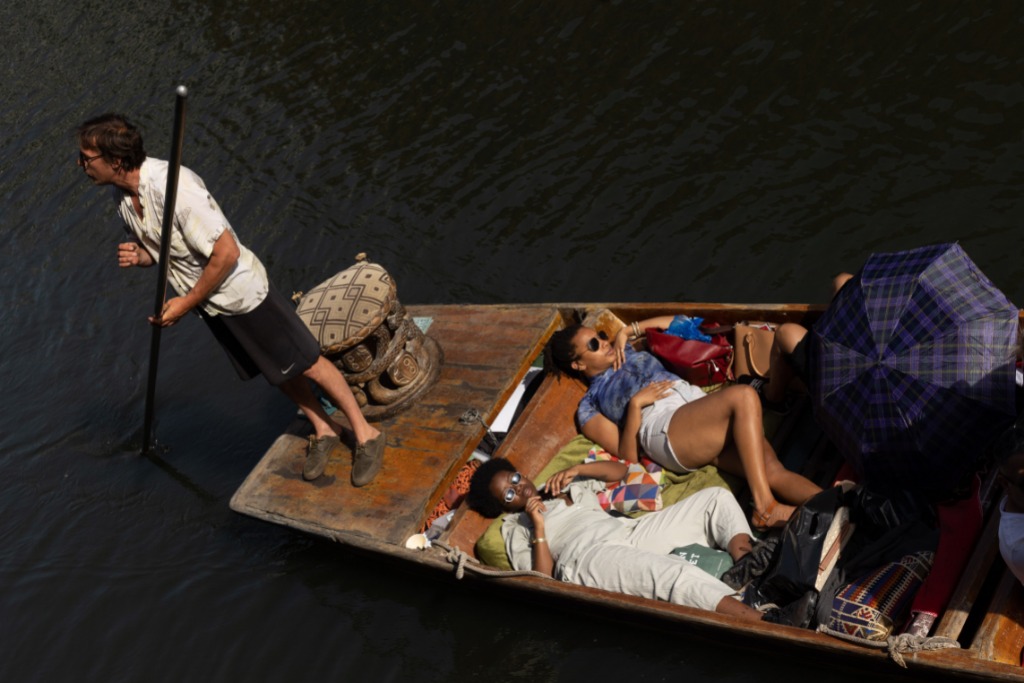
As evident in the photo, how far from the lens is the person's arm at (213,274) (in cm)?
564

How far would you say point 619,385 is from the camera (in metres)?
6.68

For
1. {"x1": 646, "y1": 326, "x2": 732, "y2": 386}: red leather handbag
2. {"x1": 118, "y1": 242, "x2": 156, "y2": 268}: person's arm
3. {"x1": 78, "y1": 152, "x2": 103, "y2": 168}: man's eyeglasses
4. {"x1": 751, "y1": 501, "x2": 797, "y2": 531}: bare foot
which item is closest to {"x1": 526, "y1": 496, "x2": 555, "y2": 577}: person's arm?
{"x1": 751, "y1": 501, "x2": 797, "y2": 531}: bare foot

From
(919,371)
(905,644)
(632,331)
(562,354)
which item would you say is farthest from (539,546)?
(919,371)

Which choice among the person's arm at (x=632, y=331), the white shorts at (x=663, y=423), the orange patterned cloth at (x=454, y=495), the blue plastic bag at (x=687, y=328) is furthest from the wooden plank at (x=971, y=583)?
the orange patterned cloth at (x=454, y=495)

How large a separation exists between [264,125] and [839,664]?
9.78 meters

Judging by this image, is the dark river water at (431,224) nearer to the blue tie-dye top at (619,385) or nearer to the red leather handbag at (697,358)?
the blue tie-dye top at (619,385)

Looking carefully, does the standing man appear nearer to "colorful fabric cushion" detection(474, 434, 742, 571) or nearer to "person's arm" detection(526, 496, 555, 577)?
"colorful fabric cushion" detection(474, 434, 742, 571)

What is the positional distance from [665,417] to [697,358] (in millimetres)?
556

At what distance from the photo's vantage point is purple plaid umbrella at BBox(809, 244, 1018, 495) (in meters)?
5.00

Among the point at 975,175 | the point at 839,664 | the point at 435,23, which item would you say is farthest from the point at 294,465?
the point at 435,23

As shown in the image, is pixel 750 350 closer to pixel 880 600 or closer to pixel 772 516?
pixel 772 516

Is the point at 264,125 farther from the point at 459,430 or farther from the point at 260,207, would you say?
the point at 459,430

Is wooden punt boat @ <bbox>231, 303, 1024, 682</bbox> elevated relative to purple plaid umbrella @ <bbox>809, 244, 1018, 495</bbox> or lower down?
lower down

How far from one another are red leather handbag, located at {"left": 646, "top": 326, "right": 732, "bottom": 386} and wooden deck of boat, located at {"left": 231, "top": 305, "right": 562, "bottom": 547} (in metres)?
0.97
